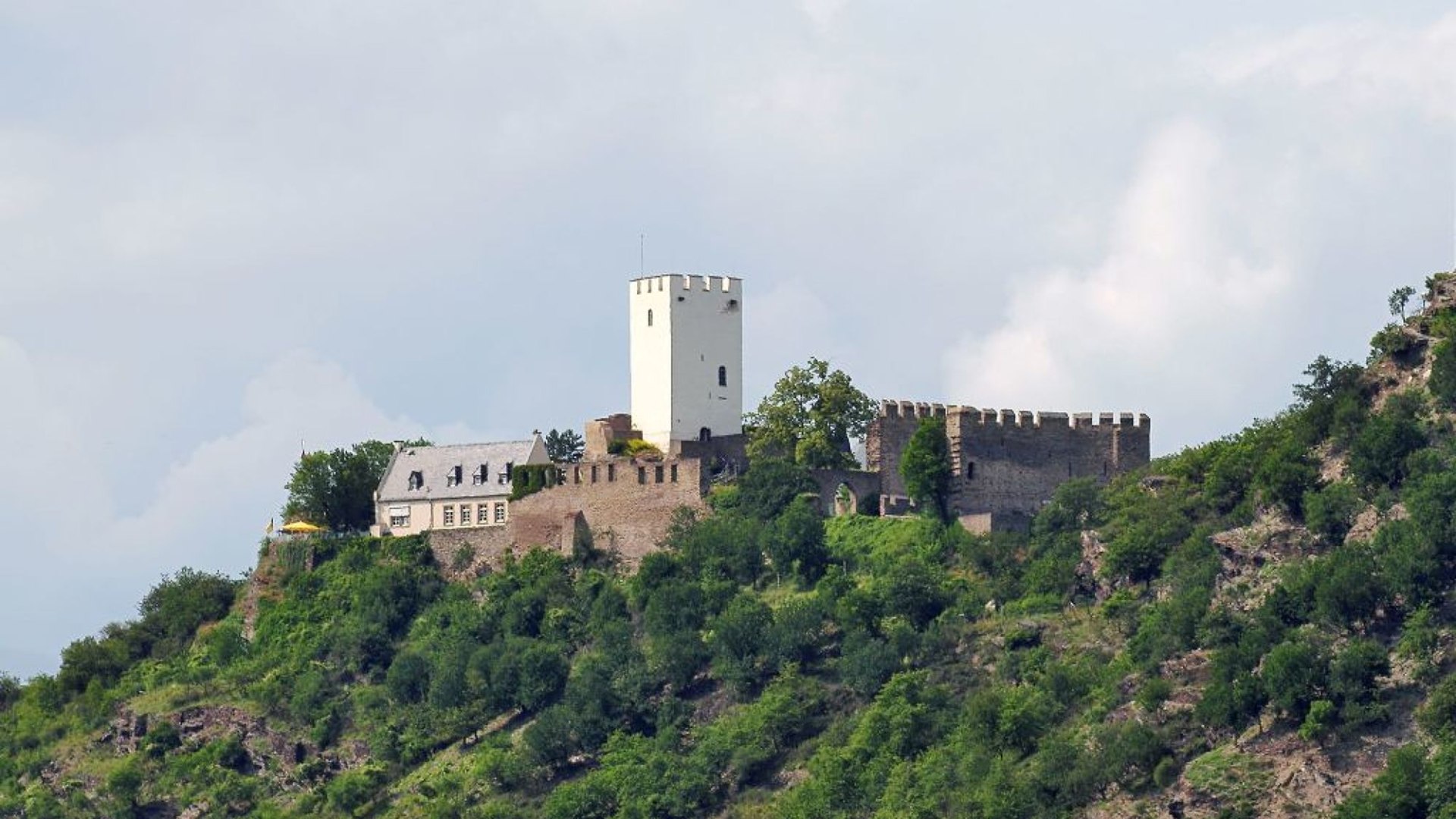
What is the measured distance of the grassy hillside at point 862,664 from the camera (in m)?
111

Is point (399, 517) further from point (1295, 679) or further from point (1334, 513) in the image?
point (1295, 679)

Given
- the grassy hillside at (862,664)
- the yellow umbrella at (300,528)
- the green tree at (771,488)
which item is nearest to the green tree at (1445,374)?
the grassy hillside at (862,664)

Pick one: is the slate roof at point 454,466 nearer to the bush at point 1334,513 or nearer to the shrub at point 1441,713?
the bush at point 1334,513

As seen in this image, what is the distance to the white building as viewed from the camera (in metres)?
136

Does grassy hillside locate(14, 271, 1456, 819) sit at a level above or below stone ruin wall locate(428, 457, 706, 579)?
below

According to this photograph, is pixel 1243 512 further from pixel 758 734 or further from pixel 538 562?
pixel 538 562

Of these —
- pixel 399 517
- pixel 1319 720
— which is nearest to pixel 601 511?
pixel 399 517

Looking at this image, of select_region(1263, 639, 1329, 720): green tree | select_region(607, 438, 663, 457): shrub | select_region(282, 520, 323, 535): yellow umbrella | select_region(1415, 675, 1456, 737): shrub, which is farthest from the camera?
select_region(282, 520, 323, 535): yellow umbrella

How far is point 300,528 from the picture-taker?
138m

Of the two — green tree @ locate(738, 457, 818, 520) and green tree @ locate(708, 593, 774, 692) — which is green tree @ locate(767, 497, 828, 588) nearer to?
green tree @ locate(738, 457, 818, 520)

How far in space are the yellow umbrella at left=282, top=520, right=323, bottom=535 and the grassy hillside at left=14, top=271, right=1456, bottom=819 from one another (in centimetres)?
101

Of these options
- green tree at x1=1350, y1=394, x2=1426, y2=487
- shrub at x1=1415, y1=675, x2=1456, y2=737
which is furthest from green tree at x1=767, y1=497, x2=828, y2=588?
shrub at x1=1415, y1=675, x2=1456, y2=737

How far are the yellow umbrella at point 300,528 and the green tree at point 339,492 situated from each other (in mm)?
664

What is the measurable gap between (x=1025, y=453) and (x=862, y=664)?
11667 millimetres
